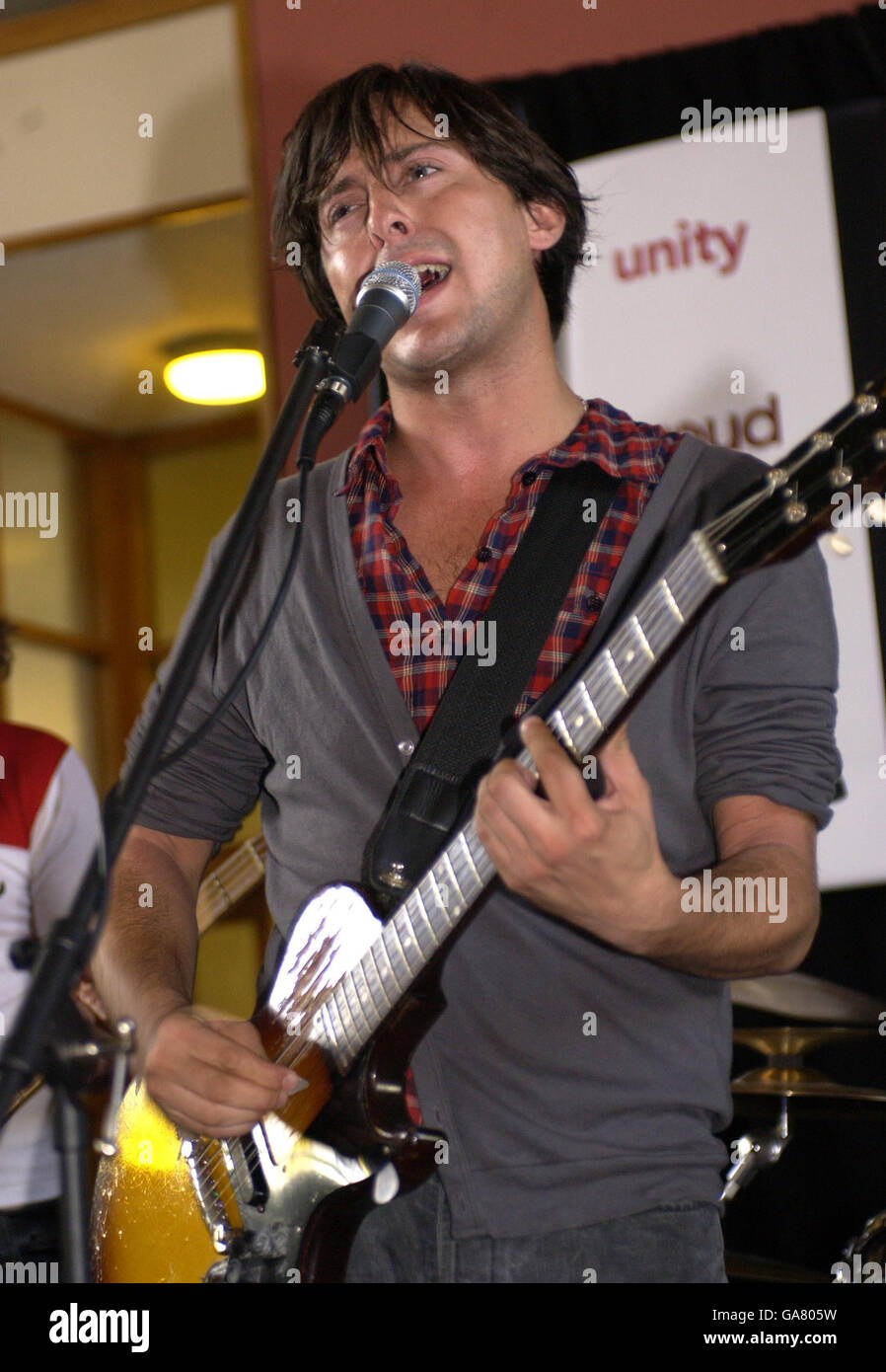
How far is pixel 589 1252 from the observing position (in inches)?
52.8

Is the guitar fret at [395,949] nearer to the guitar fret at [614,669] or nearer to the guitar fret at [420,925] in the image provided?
the guitar fret at [420,925]

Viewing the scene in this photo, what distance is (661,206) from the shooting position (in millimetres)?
2568

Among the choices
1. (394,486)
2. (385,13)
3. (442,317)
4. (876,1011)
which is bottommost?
(876,1011)

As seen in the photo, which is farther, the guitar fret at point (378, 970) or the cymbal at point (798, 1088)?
the cymbal at point (798, 1088)

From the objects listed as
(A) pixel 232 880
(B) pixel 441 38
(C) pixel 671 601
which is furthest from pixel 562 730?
(B) pixel 441 38

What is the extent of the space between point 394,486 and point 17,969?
901 millimetres

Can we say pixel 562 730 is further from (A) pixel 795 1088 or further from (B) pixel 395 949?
(A) pixel 795 1088

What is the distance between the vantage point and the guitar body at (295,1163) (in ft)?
4.66

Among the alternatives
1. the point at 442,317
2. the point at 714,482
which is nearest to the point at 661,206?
the point at 442,317

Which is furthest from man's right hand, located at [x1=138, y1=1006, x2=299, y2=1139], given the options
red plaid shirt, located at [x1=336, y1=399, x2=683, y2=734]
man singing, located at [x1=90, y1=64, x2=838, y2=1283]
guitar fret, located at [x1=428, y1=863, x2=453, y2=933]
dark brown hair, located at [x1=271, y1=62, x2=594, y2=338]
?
dark brown hair, located at [x1=271, y1=62, x2=594, y2=338]

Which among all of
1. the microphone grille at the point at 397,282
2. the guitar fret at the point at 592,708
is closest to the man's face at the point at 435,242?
the microphone grille at the point at 397,282

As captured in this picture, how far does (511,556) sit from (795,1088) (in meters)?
0.96

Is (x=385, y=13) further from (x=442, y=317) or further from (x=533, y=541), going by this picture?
(x=533, y=541)

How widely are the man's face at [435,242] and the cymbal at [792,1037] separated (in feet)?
3.54
